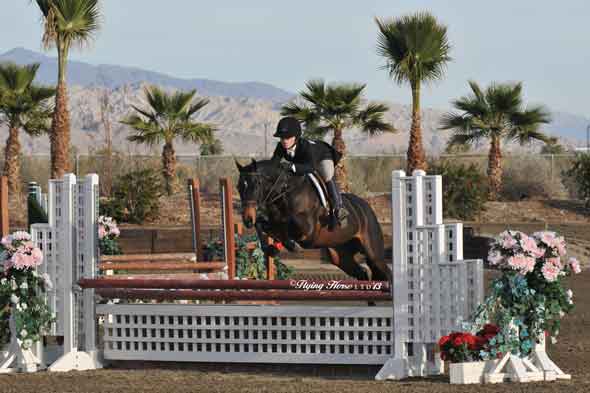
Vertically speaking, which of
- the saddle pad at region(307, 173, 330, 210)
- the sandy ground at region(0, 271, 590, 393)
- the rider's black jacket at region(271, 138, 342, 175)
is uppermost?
the rider's black jacket at region(271, 138, 342, 175)

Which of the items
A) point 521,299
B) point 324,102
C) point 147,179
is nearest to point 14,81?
point 147,179

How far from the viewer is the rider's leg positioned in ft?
37.3

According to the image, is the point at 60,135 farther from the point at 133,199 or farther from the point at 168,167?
the point at 168,167

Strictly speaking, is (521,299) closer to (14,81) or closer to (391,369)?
(391,369)

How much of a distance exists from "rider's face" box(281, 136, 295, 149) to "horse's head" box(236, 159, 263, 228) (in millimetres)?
540

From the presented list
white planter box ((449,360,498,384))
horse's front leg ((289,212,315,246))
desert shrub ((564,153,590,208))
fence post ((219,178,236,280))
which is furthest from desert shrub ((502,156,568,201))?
white planter box ((449,360,498,384))

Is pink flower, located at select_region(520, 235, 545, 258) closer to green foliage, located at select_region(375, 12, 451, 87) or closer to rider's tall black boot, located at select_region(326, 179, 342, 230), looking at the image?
rider's tall black boot, located at select_region(326, 179, 342, 230)

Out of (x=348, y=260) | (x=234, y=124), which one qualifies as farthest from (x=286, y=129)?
(x=234, y=124)

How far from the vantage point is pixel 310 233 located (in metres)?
11.2

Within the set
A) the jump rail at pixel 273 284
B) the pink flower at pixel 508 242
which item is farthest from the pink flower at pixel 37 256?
the pink flower at pixel 508 242

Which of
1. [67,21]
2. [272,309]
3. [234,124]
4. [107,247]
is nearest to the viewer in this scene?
[272,309]

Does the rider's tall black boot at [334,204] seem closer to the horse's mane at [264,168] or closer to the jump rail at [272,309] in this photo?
the horse's mane at [264,168]

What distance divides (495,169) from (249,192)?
26.2 meters

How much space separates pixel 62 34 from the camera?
1207 inches
